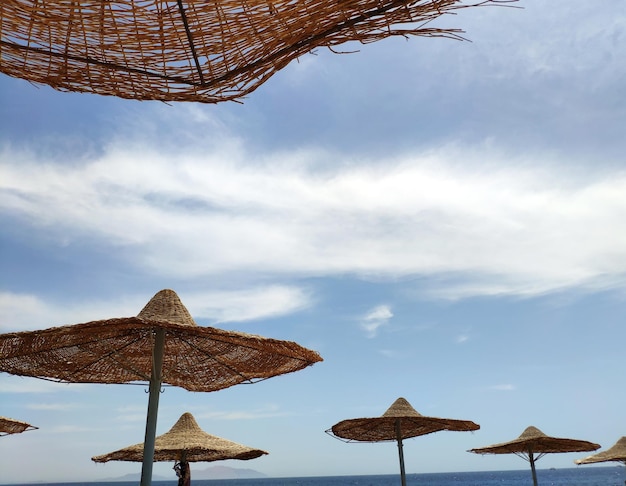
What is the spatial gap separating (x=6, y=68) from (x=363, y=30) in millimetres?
1035

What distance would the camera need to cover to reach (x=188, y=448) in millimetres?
8805

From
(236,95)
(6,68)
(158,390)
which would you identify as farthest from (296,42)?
(158,390)

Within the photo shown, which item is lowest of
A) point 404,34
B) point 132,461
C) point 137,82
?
point 132,461

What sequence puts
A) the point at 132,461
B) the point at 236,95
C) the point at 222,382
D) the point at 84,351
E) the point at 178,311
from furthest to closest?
the point at 132,461 → the point at 222,382 → the point at 84,351 → the point at 178,311 → the point at 236,95

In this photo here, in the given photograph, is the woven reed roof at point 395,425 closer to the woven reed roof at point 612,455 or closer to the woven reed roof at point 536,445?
the woven reed roof at point 536,445

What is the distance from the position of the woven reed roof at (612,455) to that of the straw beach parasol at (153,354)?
12370 mm

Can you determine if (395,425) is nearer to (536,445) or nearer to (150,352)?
(536,445)

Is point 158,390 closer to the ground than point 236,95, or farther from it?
closer to the ground

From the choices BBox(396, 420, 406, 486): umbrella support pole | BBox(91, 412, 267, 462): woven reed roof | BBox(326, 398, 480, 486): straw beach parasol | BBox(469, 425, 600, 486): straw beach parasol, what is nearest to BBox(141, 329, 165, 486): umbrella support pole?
BBox(91, 412, 267, 462): woven reed roof

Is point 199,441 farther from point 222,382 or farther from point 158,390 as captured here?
point 158,390

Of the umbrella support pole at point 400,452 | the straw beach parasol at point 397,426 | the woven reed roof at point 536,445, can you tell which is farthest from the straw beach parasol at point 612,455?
the umbrella support pole at point 400,452

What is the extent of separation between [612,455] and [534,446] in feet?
8.09

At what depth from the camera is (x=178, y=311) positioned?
448cm

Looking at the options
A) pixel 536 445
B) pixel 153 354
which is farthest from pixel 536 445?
pixel 153 354
